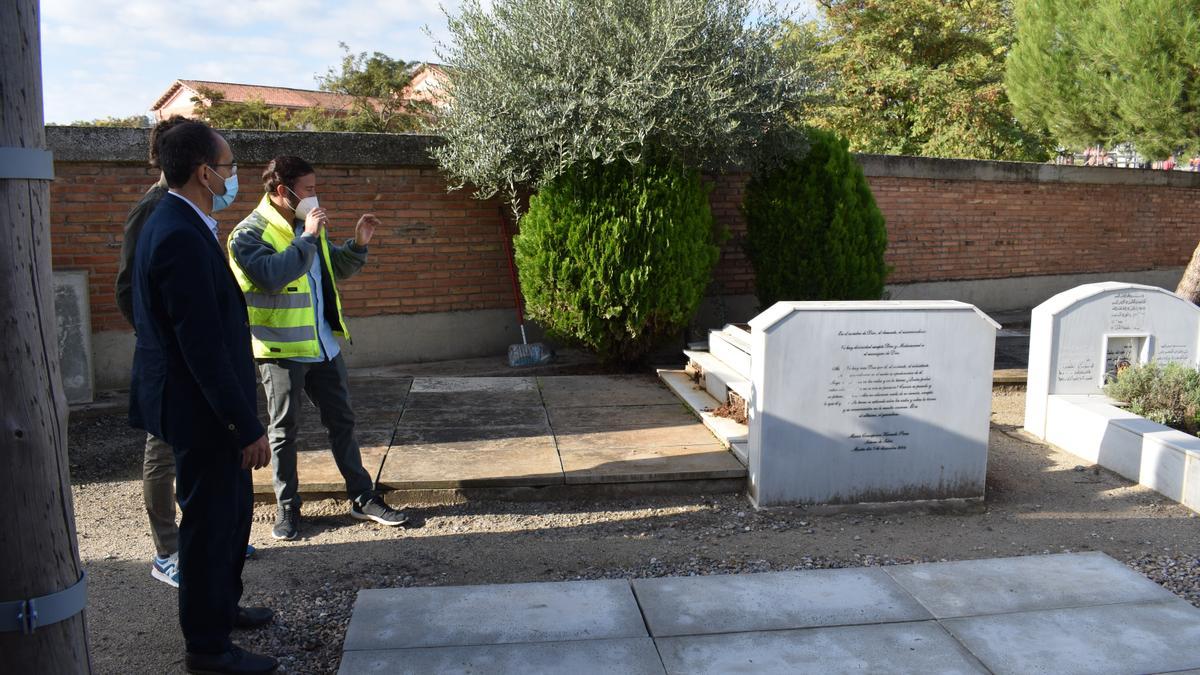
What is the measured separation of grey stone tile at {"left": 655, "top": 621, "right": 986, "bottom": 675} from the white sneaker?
2.24 meters

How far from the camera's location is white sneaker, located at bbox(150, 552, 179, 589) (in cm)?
405

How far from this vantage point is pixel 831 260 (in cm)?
862

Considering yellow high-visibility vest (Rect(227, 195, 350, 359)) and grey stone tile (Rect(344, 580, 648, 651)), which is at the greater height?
yellow high-visibility vest (Rect(227, 195, 350, 359))

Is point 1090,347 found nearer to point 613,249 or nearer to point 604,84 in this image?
point 613,249

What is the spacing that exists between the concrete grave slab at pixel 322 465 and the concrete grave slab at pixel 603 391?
162cm

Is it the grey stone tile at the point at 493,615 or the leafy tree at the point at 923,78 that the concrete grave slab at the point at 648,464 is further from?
the leafy tree at the point at 923,78

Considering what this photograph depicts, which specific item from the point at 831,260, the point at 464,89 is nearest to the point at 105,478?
the point at 464,89

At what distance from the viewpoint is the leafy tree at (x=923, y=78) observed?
1648 cm

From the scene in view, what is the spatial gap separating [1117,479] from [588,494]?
359cm

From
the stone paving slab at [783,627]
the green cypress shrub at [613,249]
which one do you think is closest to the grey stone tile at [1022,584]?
the stone paving slab at [783,627]

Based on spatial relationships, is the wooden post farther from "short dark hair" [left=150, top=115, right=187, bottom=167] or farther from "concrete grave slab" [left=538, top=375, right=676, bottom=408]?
"concrete grave slab" [left=538, top=375, right=676, bottom=408]

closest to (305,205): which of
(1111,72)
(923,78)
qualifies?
(1111,72)

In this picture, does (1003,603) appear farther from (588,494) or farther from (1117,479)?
(1117,479)

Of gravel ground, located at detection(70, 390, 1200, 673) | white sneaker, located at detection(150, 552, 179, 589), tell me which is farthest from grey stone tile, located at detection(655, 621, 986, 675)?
white sneaker, located at detection(150, 552, 179, 589)
